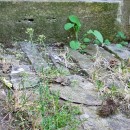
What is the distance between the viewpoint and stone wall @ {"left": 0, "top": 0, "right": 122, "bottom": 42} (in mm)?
3631

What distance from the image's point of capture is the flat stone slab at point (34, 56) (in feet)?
9.51

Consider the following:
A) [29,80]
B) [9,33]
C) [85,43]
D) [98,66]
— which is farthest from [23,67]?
[85,43]

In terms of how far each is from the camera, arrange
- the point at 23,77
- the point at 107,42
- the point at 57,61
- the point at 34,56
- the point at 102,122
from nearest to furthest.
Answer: the point at 102,122
the point at 23,77
the point at 57,61
the point at 34,56
the point at 107,42

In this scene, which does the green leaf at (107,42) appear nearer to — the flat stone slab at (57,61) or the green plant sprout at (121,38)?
the green plant sprout at (121,38)

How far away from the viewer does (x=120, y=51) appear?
3.61 meters

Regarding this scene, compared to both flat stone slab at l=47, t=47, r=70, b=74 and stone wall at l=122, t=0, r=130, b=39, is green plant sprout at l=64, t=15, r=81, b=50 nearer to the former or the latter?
flat stone slab at l=47, t=47, r=70, b=74

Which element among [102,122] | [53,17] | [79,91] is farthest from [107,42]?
[102,122]

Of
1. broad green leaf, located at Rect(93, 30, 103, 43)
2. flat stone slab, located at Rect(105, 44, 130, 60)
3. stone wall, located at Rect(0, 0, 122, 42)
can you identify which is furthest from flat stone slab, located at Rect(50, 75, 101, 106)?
Answer: stone wall, located at Rect(0, 0, 122, 42)

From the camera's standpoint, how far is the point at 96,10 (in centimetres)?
380

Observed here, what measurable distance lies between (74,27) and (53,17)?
23 cm

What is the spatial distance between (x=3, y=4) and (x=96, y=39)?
100cm

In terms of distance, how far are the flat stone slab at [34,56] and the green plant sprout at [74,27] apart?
37 centimetres

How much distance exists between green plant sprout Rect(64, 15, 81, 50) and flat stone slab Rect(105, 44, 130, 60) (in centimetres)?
33

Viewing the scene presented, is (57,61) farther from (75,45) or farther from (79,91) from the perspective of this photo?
(79,91)
